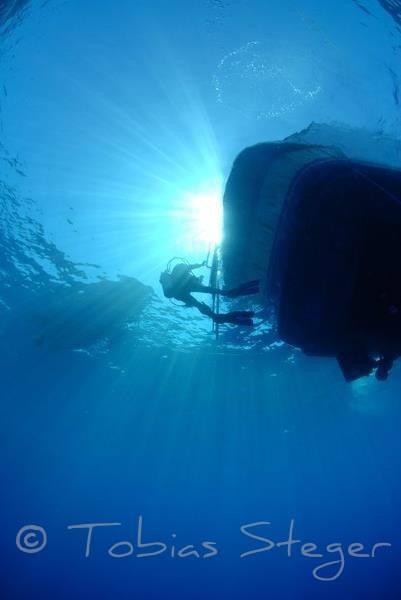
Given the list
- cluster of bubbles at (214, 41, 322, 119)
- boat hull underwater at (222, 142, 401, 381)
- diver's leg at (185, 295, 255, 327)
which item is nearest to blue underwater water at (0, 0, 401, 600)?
cluster of bubbles at (214, 41, 322, 119)

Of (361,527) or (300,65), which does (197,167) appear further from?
(361,527)

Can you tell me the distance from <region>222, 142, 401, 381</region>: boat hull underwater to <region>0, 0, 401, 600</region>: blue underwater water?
12.5ft

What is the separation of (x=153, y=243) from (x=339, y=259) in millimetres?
8416

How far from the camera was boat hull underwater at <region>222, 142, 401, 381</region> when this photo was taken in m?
4.34

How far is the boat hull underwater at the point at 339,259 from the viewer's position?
434 centimetres

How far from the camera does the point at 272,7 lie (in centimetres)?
739

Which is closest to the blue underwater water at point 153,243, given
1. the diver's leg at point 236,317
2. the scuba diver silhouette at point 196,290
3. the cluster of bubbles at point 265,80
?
the cluster of bubbles at point 265,80

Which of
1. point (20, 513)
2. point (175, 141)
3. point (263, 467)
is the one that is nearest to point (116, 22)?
point (175, 141)

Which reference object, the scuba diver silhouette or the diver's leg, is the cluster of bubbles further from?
the diver's leg

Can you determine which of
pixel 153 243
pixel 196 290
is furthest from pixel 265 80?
pixel 153 243

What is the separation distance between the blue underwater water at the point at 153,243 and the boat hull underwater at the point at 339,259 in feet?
12.5

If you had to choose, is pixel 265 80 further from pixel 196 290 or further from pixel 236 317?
pixel 236 317

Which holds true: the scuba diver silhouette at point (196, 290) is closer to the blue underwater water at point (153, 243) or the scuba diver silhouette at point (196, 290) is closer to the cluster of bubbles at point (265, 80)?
the blue underwater water at point (153, 243)

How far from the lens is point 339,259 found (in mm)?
4430
